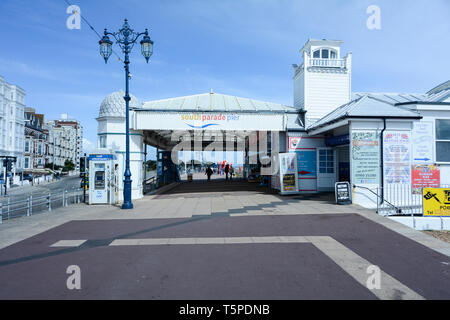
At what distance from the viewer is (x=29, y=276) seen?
491cm

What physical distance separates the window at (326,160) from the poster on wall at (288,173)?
5.23 feet

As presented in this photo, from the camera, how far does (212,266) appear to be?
526 centimetres

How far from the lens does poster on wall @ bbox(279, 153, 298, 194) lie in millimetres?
15898

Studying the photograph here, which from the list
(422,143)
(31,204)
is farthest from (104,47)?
(422,143)

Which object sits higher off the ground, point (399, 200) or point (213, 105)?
point (213, 105)

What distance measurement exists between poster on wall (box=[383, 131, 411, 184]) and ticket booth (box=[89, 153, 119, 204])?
39.4ft

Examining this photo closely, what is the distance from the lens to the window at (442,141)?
12.9m

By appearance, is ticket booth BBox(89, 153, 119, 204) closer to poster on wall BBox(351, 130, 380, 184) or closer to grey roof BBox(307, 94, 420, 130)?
grey roof BBox(307, 94, 420, 130)

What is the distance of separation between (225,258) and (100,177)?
10.3 metres

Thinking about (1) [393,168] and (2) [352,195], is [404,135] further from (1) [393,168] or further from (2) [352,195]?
(2) [352,195]

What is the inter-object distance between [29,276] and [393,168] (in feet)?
39.5
